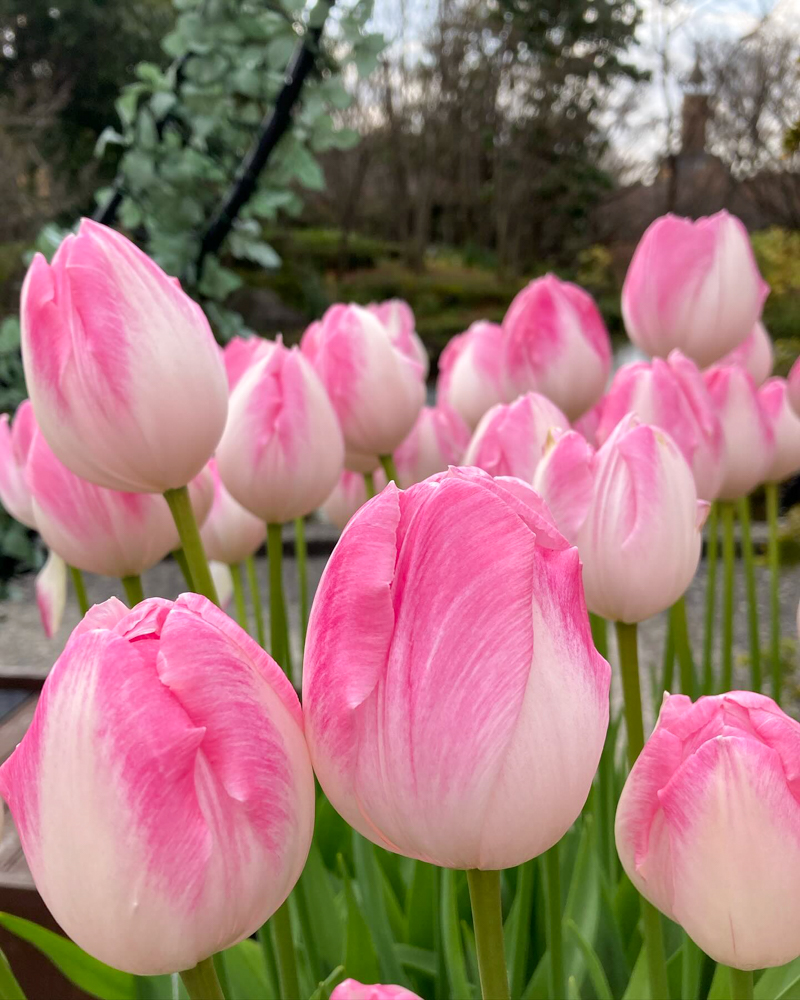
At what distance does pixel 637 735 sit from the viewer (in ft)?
1.70

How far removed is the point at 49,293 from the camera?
0.44m

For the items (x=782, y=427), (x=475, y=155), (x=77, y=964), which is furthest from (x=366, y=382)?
(x=475, y=155)

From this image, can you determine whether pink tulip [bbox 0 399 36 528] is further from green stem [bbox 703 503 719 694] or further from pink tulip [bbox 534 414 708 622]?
green stem [bbox 703 503 719 694]

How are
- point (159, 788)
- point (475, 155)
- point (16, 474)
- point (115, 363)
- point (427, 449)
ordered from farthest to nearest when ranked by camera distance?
1. point (475, 155)
2. point (427, 449)
3. point (16, 474)
4. point (115, 363)
5. point (159, 788)

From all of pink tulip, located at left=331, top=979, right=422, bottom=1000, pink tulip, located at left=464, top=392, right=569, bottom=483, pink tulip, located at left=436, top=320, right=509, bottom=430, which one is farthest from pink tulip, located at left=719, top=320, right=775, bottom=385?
pink tulip, located at left=331, top=979, right=422, bottom=1000

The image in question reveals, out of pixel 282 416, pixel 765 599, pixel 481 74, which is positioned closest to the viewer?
pixel 282 416

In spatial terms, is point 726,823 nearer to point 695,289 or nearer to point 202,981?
point 202,981

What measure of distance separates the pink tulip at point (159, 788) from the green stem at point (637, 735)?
0.81 feet

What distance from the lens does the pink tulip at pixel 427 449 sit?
861 mm

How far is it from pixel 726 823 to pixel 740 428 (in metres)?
0.58

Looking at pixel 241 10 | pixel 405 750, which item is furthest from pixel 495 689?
pixel 241 10

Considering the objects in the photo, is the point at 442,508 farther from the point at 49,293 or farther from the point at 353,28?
the point at 353,28

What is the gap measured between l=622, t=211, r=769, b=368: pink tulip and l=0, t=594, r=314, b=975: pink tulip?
2.19 feet

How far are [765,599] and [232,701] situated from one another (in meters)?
3.66
